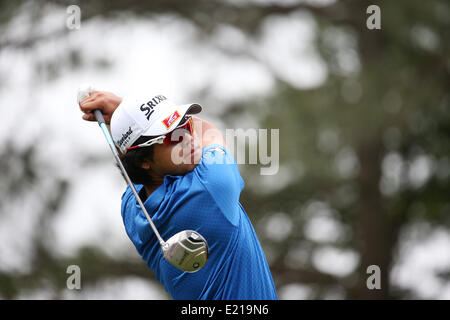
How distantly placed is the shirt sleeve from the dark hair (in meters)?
0.16

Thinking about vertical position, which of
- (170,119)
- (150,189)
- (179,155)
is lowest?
(150,189)

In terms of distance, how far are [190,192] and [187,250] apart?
0.56 feet

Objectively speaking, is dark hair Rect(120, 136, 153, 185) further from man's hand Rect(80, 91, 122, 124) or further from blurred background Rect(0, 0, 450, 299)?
blurred background Rect(0, 0, 450, 299)

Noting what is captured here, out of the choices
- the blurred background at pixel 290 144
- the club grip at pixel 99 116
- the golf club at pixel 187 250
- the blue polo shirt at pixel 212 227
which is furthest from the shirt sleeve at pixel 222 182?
the blurred background at pixel 290 144

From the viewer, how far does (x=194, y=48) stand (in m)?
5.78

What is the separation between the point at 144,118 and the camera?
202 centimetres

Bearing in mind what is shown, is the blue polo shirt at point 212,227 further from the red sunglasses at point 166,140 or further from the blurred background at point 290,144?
the blurred background at point 290,144

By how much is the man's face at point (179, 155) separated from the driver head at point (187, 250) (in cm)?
19

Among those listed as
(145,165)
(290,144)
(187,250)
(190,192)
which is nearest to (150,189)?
(145,165)

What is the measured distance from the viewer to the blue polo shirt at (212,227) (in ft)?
6.47

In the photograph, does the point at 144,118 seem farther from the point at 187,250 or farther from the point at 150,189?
the point at 187,250

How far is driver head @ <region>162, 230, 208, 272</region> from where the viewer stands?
6.19 ft

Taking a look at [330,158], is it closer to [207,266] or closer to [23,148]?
[23,148]
